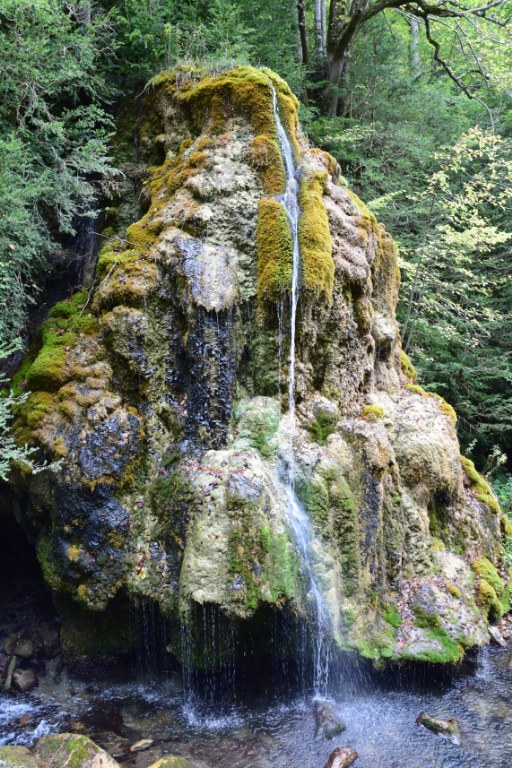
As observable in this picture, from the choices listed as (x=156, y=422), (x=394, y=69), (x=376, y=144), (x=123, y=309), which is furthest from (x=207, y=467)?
(x=394, y=69)

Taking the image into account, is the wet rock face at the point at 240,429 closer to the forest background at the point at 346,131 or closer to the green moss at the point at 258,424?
the green moss at the point at 258,424

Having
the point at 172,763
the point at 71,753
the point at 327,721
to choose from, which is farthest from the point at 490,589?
the point at 71,753

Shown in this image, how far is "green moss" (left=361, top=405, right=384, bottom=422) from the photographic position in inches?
264

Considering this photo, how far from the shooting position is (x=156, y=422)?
614 cm

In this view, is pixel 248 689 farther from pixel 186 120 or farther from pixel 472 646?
pixel 186 120

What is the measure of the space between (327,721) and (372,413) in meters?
3.58

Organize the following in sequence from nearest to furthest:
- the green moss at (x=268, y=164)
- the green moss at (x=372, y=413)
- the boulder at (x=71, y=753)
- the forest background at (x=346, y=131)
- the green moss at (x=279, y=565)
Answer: the boulder at (x=71, y=753) < the green moss at (x=279, y=565) < the forest background at (x=346, y=131) < the green moss at (x=372, y=413) < the green moss at (x=268, y=164)

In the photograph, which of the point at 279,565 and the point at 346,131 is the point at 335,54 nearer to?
the point at 346,131

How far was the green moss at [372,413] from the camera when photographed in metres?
6.71

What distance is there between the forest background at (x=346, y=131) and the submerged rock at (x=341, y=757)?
13.9 ft

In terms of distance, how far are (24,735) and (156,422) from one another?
136 inches

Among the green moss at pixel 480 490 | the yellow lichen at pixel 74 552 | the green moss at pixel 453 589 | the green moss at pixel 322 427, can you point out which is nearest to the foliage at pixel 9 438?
the yellow lichen at pixel 74 552

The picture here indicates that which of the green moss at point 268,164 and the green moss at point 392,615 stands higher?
the green moss at point 268,164

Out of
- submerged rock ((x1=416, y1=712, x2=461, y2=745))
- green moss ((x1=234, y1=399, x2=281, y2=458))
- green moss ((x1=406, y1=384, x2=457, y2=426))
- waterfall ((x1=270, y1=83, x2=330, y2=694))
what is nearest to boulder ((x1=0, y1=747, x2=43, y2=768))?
waterfall ((x1=270, y1=83, x2=330, y2=694))
